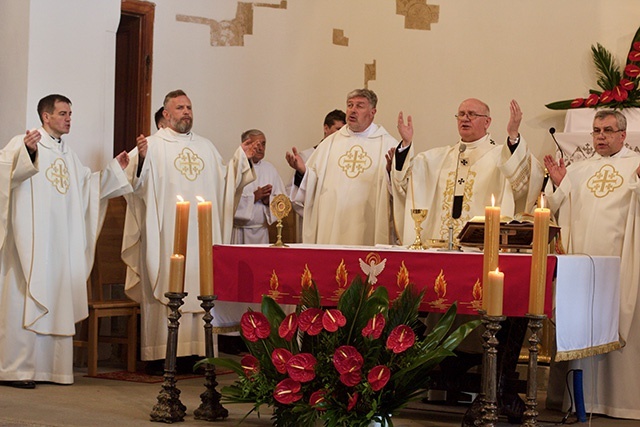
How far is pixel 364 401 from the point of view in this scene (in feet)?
15.9

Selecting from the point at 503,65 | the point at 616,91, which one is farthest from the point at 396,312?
the point at 503,65

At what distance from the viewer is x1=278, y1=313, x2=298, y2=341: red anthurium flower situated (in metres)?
4.99

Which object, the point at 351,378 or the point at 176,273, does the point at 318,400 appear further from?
the point at 176,273

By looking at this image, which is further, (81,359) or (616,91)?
(616,91)

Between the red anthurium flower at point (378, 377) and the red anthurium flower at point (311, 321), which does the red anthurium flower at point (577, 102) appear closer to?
the red anthurium flower at point (311, 321)

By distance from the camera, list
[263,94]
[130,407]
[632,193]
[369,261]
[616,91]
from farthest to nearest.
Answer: [263,94] < [616,91] < [632,193] < [130,407] < [369,261]

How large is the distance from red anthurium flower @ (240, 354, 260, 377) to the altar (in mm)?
610

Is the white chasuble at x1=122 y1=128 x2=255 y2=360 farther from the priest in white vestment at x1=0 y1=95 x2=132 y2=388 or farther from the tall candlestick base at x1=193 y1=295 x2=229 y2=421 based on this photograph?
the tall candlestick base at x1=193 y1=295 x2=229 y2=421

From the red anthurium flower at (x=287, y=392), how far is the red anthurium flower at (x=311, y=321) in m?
0.25

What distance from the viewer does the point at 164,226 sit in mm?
7781

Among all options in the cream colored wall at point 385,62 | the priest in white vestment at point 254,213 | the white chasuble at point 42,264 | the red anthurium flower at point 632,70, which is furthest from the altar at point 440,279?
the cream colored wall at point 385,62

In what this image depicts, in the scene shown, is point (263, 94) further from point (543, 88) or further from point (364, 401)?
point (364, 401)

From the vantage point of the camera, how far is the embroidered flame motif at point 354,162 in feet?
25.3

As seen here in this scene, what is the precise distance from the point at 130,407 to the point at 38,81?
2948mm
